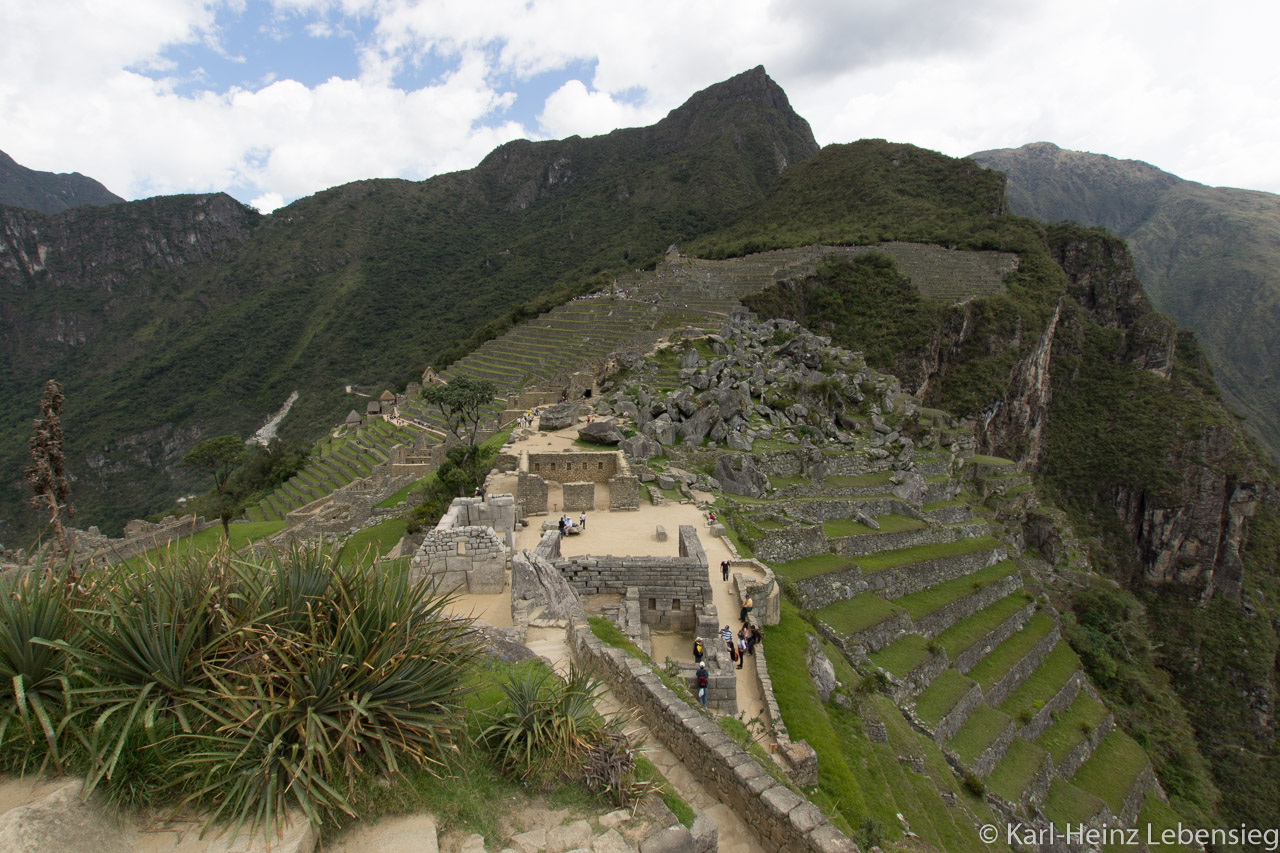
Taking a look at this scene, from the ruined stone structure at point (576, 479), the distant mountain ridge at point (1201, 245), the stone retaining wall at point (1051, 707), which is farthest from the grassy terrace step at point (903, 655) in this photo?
the distant mountain ridge at point (1201, 245)

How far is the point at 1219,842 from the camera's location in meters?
18.9

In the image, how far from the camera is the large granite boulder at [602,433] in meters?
19.5

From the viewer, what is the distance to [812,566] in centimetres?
1580

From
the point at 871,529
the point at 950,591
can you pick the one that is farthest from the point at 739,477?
the point at 950,591

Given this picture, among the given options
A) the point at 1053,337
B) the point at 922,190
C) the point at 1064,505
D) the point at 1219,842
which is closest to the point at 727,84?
the point at 922,190

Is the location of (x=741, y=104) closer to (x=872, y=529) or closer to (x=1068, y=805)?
(x=872, y=529)

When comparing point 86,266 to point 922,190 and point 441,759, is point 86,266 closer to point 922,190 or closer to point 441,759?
point 922,190

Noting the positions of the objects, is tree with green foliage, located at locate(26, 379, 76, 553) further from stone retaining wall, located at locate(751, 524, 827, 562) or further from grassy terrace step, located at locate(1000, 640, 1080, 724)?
grassy terrace step, located at locate(1000, 640, 1080, 724)

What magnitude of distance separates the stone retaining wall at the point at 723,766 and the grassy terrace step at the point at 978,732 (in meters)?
11.2

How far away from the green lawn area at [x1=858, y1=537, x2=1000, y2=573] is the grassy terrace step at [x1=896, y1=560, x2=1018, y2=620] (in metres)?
0.85

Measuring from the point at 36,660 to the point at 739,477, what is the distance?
674 inches

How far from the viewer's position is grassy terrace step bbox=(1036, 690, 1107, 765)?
1602 cm

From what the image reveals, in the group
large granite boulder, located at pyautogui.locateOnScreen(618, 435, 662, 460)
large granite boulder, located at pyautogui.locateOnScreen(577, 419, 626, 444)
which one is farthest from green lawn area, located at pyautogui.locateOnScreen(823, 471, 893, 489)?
large granite boulder, located at pyautogui.locateOnScreen(577, 419, 626, 444)

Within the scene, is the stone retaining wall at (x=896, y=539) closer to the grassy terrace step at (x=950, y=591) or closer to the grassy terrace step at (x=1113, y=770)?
the grassy terrace step at (x=950, y=591)
